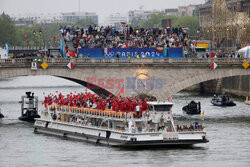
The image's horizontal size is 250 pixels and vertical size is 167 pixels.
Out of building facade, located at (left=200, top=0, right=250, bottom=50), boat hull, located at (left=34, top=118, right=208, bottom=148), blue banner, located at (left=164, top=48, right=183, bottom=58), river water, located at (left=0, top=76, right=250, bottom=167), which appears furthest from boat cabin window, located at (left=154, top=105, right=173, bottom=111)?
building facade, located at (left=200, top=0, right=250, bottom=50)

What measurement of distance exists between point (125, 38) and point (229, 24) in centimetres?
5390

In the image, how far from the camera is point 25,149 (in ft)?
232

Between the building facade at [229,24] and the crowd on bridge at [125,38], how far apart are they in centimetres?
3589

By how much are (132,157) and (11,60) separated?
2927cm

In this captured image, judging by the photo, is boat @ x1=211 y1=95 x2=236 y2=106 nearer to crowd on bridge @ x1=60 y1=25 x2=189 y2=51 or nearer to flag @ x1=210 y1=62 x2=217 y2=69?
crowd on bridge @ x1=60 y1=25 x2=189 y2=51

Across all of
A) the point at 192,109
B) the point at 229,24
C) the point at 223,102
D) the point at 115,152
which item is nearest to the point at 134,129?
the point at 115,152

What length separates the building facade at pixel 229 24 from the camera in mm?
143125

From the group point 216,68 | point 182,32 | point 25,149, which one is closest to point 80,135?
point 25,149

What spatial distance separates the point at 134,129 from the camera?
2682 inches

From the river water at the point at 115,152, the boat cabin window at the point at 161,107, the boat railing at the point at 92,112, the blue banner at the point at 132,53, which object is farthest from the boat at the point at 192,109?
the boat cabin window at the point at 161,107

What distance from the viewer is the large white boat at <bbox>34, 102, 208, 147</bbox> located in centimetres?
6788

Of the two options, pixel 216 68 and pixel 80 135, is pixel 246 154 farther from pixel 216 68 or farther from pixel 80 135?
pixel 216 68

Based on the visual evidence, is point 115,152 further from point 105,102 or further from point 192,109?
point 192,109

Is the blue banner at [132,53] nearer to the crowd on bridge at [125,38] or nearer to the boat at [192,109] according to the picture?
the crowd on bridge at [125,38]
